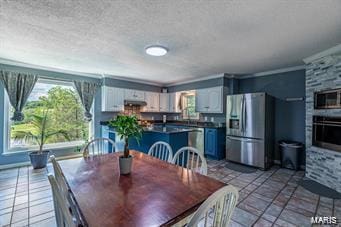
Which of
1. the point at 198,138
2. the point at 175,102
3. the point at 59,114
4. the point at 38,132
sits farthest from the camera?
the point at 175,102

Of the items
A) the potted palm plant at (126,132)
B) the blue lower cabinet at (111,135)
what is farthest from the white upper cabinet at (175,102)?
the potted palm plant at (126,132)

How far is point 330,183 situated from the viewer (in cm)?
294

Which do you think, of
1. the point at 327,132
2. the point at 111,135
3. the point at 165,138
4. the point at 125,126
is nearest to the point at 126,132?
the point at 125,126

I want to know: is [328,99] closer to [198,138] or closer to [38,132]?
[198,138]

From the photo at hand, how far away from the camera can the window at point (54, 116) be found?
4.05 metres

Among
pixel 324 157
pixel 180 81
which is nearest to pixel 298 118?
pixel 324 157

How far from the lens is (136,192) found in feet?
4.07

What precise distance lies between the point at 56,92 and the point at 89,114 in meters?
0.98

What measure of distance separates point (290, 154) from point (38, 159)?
223 inches

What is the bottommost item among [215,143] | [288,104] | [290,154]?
[290,154]

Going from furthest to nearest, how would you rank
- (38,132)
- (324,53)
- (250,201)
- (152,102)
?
(152,102)
(38,132)
(324,53)
(250,201)

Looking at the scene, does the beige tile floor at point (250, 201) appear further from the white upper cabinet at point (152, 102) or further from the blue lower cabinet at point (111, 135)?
the white upper cabinet at point (152, 102)

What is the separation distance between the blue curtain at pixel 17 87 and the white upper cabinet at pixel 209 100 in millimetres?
4408

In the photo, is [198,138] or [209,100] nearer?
[198,138]
